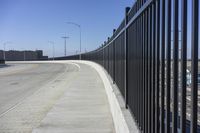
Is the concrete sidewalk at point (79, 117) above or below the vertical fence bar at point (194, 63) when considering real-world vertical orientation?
below

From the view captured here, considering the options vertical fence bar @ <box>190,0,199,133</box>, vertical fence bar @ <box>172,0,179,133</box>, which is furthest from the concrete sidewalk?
vertical fence bar @ <box>190,0,199,133</box>

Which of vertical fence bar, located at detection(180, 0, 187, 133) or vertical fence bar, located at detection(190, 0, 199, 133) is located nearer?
vertical fence bar, located at detection(190, 0, 199, 133)

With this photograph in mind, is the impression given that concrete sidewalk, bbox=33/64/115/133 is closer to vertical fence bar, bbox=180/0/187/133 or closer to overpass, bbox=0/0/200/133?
overpass, bbox=0/0/200/133

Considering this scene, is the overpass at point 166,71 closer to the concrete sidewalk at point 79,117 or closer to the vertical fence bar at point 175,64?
the vertical fence bar at point 175,64

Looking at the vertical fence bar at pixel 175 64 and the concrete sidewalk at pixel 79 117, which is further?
the concrete sidewalk at pixel 79 117

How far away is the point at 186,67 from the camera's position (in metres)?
2.88

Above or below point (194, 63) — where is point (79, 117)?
below

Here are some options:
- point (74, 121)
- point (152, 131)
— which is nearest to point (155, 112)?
point (152, 131)

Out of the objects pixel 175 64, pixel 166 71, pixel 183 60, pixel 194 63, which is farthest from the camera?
pixel 166 71

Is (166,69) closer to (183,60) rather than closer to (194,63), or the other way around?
(183,60)

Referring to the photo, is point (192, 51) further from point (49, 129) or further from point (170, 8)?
point (49, 129)

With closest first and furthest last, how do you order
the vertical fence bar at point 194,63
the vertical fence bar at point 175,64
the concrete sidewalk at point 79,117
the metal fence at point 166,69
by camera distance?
the vertical fence bar at point 194,63
the metal fence at point 166,69
the vertical fence bar at point 175,64
the concrete sidewalk at point 79,117

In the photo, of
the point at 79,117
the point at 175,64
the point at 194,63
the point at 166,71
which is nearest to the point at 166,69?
the point at 166,71

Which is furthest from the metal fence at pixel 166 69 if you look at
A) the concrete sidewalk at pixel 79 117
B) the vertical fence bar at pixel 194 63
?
the concrete sidewalk at pixel 79 117
